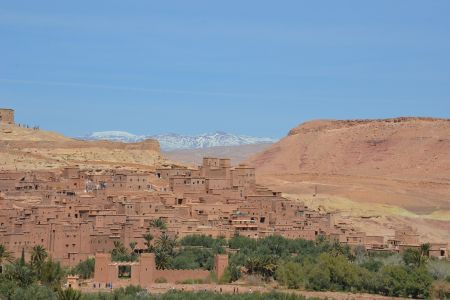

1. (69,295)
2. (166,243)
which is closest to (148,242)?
(166,243)

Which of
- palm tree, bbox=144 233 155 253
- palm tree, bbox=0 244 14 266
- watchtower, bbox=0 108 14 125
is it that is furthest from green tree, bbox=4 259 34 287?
watchtower, bbox=0 108 14 125

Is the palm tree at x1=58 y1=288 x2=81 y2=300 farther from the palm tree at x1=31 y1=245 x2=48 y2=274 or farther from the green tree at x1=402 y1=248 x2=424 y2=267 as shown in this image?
the green tree at x1=402 y1=248 x2=424 y2=267

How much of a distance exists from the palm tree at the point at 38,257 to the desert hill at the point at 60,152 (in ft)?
84.8

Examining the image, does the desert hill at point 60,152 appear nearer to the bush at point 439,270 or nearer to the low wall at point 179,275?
the low wall at point 179,275

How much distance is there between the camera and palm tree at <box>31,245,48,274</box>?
4698 cm

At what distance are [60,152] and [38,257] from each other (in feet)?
121

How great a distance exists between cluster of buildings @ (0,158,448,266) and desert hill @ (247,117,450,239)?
10.7m

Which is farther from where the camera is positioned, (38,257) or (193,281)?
(193,281)

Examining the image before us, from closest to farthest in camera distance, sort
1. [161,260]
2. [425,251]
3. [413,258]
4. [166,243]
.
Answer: [161,260]
[166,243]
[413,258]
[425,251]

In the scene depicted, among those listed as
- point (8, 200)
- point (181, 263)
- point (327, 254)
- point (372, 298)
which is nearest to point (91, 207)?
point (8, 200)

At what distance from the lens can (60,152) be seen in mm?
85438

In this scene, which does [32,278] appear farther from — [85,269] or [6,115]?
[6,115]

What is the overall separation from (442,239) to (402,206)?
1469cm

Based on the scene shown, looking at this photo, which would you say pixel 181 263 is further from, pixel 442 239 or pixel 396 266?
pixel 442 239
